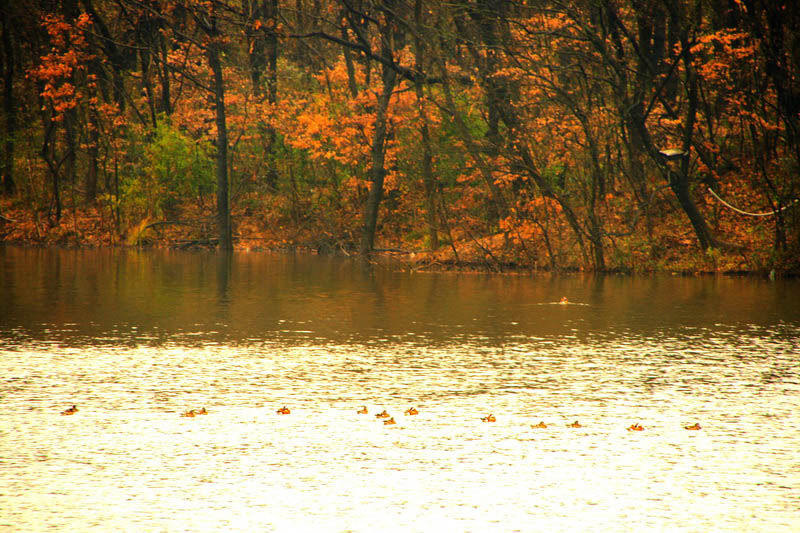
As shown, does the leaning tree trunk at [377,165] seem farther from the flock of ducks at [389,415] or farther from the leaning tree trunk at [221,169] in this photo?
the flock of ducks at [389,415]

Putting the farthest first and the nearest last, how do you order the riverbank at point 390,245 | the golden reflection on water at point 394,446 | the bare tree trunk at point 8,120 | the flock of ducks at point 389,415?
the bare tree trunk at point 8,120, the riverbank at point 390,245, the flock of ducks at point 389,415, the golden reflection on water at point 394,446

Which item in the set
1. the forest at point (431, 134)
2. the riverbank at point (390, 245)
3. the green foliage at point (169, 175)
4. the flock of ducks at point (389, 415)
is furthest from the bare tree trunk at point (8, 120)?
the flock of ducks at point (389, 415)

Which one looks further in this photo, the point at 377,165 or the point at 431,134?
the point at 431,134

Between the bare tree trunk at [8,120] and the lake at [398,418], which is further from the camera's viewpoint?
the bare tree trunk at [8,120]

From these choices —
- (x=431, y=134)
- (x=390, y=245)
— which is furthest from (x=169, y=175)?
(x=431, y=134)

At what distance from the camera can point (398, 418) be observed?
25.2 ft

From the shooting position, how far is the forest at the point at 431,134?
82.0 ft

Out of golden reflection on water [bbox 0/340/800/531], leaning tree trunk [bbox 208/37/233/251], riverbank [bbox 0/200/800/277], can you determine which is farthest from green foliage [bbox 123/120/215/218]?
golden reflection on water [bbox 0/340/800/531]

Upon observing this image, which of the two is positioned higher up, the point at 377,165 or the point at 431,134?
the point at 431,134

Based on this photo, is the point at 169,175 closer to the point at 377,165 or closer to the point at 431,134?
the point at 377,165

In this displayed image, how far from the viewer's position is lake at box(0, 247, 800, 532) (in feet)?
17.7

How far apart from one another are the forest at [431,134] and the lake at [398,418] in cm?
941

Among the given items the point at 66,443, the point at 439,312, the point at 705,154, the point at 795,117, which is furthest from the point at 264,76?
the point at 66,443

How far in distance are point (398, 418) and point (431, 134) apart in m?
28.7
